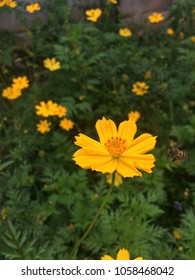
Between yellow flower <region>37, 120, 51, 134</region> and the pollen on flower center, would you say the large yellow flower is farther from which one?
yellow flower <region>37, 120, 51, 134</region>

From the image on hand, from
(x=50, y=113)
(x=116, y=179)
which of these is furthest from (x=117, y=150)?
(x=50, y=113)

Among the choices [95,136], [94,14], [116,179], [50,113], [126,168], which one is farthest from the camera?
[94,14]

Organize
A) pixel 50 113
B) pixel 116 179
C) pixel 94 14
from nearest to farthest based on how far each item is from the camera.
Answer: pixel 116 179 → pixel 50 113 → pixel 94 14

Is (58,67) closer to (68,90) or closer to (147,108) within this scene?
(68,90)

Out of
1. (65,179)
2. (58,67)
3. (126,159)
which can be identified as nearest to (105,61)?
(58,67)

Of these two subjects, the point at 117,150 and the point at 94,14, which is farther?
the point at 94,14

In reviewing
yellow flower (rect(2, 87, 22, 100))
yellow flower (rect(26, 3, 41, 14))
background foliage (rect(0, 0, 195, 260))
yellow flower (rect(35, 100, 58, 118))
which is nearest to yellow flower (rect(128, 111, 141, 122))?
background foliage (rect(0, 0, 195, 260))

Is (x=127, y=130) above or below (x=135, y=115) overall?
above

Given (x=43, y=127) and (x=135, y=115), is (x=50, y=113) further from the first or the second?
(x=135, y=115)
